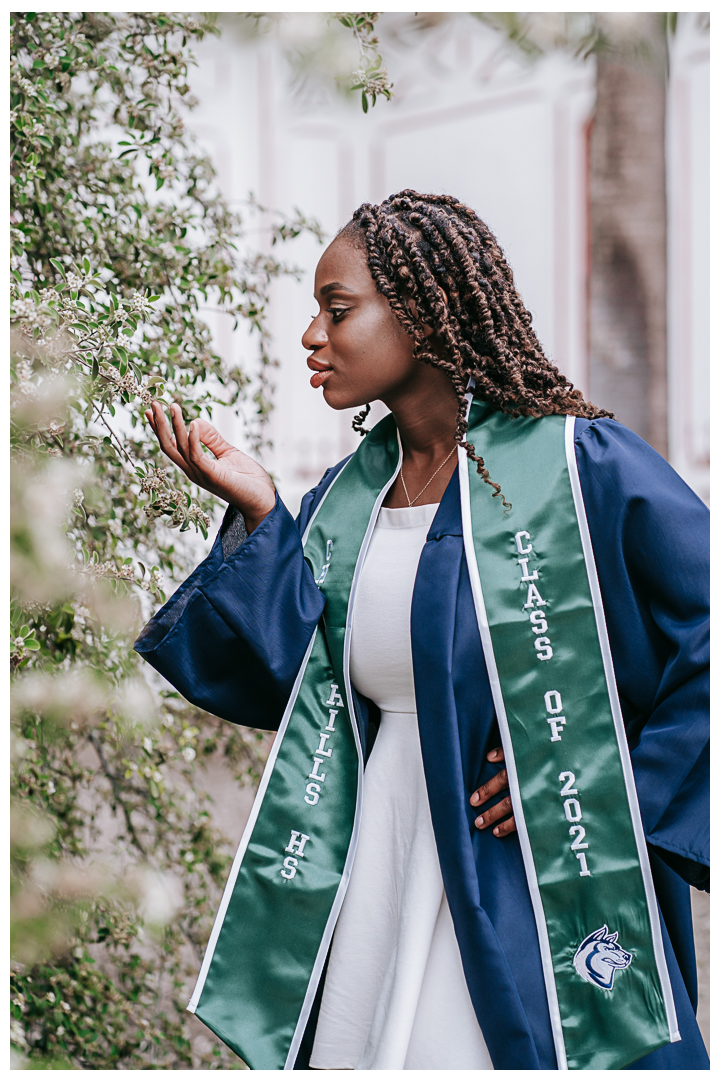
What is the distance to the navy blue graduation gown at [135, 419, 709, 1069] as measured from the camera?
1.51m

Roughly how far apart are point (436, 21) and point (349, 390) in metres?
4.21

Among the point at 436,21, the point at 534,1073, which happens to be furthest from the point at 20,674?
the point at 436,21

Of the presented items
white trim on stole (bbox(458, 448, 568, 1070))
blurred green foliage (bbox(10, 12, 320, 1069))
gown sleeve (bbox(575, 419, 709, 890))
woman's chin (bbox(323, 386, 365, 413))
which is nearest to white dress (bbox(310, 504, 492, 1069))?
white trim on stole (bbox(458, 448, 568, 1070))

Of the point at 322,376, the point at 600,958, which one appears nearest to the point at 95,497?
the point at 322,376

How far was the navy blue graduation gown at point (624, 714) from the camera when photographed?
1.51 meters

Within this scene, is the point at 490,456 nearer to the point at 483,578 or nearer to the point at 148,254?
the point at 483,578

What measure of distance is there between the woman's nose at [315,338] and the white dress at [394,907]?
35 cm

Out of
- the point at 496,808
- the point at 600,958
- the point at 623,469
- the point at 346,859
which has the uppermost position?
the point at 623,469

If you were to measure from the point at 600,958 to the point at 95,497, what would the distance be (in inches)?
57.2

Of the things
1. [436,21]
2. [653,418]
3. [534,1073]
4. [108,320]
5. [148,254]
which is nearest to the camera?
[534,1073]

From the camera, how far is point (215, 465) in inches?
67.1

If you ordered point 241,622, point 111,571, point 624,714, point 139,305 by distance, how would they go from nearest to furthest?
point 624,714 < point 241,622 < point 139,305 < point 111,571

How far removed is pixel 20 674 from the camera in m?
2.18

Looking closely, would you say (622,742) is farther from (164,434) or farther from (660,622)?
(164,434)
